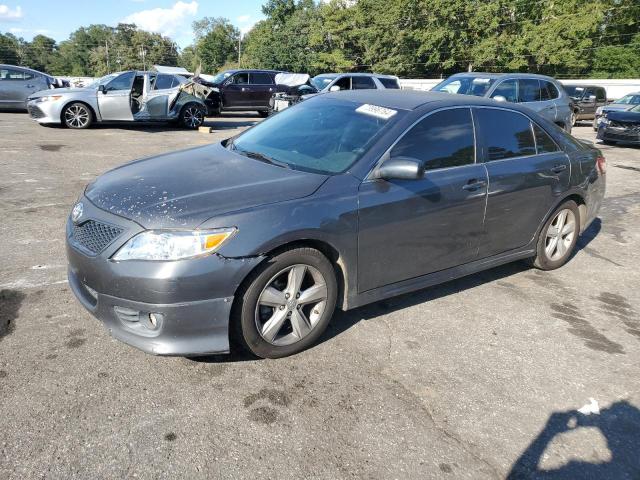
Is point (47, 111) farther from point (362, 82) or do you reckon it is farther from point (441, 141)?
point (441, 141)

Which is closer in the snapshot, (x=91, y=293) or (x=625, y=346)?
(x=91, y=293)

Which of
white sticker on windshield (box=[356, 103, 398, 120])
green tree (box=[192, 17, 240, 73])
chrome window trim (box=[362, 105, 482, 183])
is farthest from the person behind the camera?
green tree (box=[192, 17, 240, 73])

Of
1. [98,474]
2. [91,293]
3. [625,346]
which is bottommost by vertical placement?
[625,346]

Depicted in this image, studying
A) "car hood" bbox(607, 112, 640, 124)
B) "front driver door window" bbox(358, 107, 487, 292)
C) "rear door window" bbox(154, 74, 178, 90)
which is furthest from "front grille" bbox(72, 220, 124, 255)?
"car hood" bbox(607, 112, 640, 124)

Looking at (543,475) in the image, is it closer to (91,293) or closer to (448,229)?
(448,229)

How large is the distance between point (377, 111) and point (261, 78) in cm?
1714

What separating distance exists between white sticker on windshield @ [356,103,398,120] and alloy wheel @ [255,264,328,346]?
52.2 inches

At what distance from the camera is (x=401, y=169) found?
3309 millimetres

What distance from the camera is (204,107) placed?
15.2 meters

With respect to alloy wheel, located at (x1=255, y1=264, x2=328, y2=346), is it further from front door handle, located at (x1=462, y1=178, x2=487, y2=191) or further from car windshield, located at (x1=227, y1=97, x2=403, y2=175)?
A: front door handle, located at (x1=462, y1=178, x2=487, y2=191)

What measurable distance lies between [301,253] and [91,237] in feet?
4.08

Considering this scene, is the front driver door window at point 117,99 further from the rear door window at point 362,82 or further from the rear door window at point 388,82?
the rear door window at point 388,82

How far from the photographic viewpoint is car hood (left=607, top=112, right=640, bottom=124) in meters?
13.9

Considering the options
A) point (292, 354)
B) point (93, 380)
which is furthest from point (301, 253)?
point (93, 380)
